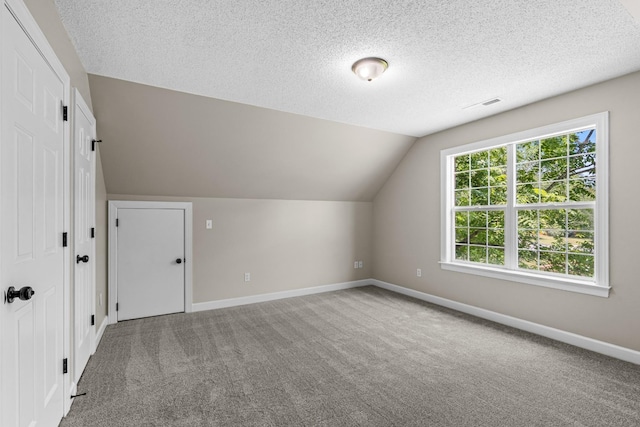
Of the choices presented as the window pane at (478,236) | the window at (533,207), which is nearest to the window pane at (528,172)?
the window at (533,207)

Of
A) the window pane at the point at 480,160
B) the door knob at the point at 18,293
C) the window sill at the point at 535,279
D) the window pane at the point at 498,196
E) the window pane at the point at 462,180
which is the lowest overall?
Result: the window sill at the point at 535,279

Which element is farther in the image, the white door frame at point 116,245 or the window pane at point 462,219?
the window pane at point 462,219

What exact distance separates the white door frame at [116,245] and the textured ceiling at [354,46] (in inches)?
67.6

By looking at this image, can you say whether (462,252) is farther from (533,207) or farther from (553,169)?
(553,169)

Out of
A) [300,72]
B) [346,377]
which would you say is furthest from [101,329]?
[300,72]

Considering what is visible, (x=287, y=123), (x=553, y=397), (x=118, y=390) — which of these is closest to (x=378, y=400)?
(x=553, y=397)

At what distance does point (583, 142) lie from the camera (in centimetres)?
323

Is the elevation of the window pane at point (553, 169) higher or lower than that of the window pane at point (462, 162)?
lower

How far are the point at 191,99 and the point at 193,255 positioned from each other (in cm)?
211

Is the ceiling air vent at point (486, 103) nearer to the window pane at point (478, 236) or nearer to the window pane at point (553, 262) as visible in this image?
the window pane at point (478, 236)

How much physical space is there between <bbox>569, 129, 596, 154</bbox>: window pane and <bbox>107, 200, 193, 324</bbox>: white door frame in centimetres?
464

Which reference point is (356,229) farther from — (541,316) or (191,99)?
(191,99)

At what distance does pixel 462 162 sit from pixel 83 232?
14.7 feet

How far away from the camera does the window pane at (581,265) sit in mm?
3178
